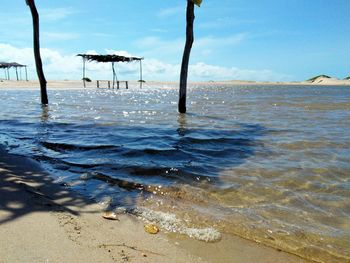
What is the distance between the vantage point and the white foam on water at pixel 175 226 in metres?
3.36

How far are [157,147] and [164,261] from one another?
15.6 ft

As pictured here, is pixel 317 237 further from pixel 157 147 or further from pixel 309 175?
pixel 157 147

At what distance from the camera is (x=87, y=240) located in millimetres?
3035

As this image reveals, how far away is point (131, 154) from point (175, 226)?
349 centimetres

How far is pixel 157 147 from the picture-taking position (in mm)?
7520

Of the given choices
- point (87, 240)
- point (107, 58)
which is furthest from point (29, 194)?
point (107, 58)

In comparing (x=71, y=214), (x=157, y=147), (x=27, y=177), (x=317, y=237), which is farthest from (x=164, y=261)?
(x=157, y=147)

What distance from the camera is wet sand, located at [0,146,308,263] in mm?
2785

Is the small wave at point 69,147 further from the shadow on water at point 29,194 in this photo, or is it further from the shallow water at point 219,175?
the shadow on water at point 29,194

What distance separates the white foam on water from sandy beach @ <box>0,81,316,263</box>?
0.31 feet

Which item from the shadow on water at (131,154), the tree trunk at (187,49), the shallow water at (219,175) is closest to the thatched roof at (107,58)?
the tree trunk at (187,49)

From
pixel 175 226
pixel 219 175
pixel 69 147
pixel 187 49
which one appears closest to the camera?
pixel 175 226

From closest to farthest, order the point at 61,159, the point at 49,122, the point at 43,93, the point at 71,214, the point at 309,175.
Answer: the point at 71,214
the point at 309,175
the point at 61,159
the point at 49,122
the point at 43,93

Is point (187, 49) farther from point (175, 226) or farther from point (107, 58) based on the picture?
point (107, 58)
